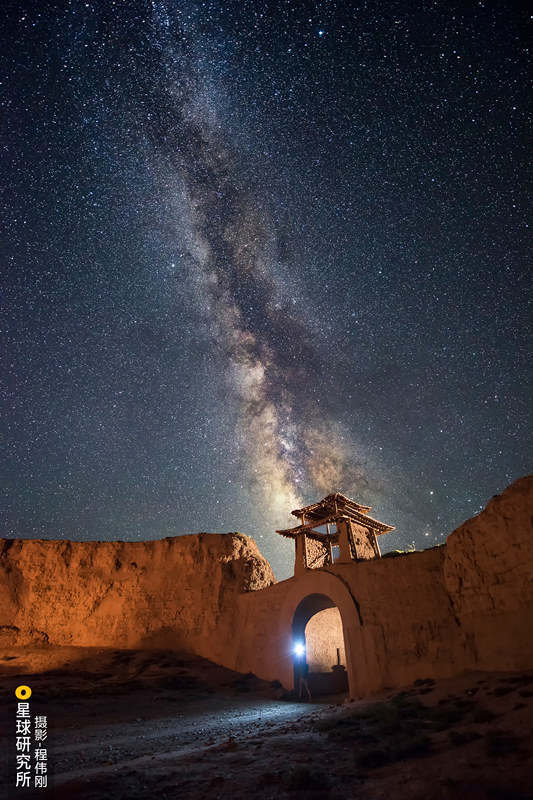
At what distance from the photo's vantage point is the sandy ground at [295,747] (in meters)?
5.39

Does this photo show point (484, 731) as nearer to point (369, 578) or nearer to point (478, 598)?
point (478, 598)

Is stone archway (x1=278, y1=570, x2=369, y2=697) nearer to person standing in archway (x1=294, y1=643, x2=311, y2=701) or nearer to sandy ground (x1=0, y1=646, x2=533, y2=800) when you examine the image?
person standing in archway (x1=294, y1=643, x2=311, y2=701)

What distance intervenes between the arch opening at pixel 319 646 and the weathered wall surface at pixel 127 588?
5185mm

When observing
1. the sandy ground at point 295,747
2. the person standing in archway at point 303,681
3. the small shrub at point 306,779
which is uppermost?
the small shrub at point 306,779

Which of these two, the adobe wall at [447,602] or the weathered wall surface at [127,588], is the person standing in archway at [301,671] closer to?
the adobe wall at [447,602]

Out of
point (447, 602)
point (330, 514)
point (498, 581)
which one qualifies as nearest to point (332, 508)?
point (330, 514)

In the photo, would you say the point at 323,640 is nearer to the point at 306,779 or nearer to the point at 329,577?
the point at 329,577

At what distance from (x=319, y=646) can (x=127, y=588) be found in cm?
1377

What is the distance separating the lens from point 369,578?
50.1 feet

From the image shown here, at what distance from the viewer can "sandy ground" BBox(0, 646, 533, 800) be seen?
212 inches

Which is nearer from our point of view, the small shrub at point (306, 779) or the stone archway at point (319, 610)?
the small shrub at point (306, 779)

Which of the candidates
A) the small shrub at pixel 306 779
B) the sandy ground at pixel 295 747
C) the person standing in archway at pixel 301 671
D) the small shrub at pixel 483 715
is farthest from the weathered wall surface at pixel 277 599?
the small shrub at pixel 306 779

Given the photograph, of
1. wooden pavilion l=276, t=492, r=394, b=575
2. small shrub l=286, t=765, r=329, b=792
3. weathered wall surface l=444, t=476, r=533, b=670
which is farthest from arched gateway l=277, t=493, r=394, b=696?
small shrub l=286, t=765, r=329, b=792

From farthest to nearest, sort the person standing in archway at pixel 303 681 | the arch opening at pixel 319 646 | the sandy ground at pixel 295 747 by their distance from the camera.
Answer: the arch opening at pixel 319 646 → the person standing in archway at pixel 303 681 → the sandy ground at pixel 295 747
